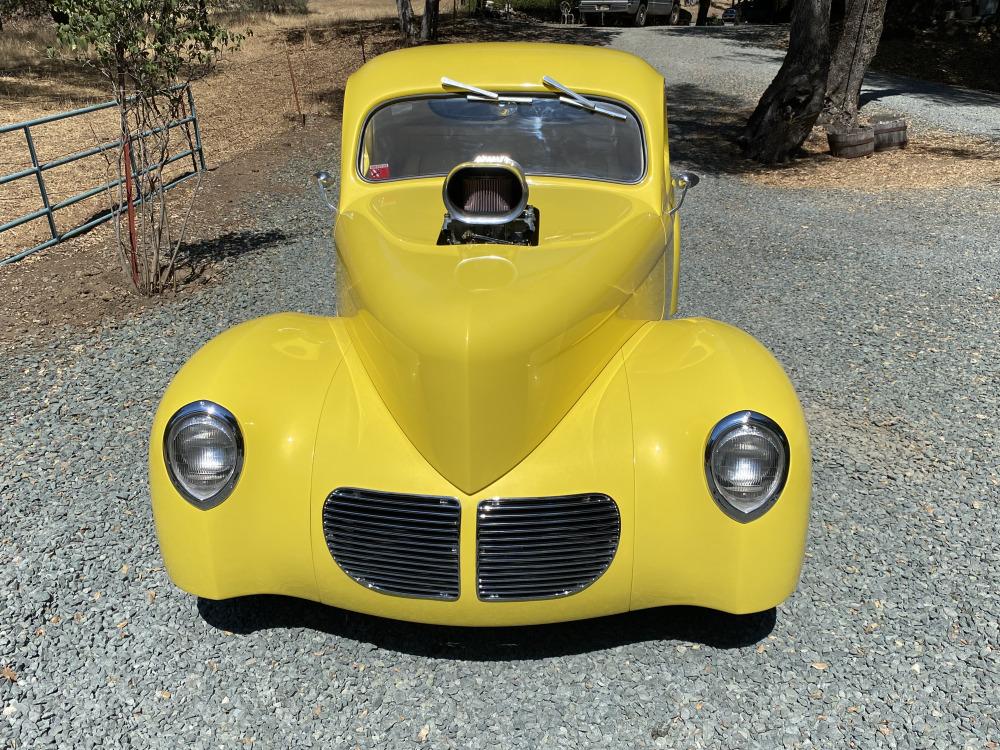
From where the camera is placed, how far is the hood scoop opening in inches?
117

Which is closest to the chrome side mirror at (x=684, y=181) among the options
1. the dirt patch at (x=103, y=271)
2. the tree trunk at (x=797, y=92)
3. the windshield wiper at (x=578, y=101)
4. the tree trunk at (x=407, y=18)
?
the windshield wiper at (x=578, y=101)

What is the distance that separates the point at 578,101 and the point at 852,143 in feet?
28.0

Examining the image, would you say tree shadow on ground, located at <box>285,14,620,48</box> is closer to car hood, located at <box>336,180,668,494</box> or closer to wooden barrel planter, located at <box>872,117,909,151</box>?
wooden barrel planter, located at <box>872,117,909,151</box>

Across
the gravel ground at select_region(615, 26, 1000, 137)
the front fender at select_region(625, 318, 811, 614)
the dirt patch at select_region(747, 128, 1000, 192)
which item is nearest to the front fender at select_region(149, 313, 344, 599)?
the front fender at select_region(625, 318, 811, 614)

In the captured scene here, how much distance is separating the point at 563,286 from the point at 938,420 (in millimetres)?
2861

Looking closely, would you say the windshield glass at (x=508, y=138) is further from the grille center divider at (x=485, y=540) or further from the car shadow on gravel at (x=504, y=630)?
the car shadow on gravel at (x=504, y=630)

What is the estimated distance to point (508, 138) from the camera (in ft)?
11.9

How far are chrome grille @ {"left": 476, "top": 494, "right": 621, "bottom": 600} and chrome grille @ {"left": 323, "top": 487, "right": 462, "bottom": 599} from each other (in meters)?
0.10

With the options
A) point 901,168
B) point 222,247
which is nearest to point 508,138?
point 222,247

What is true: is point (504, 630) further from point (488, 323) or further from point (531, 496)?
point (488, 323)

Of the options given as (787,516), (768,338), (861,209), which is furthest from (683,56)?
(787,516)

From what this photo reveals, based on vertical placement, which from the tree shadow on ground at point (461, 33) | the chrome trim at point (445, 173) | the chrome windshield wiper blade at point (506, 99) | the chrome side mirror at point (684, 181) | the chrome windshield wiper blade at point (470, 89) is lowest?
the tree shadow on ground at point (461, 33)

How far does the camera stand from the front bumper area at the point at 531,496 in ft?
7.95

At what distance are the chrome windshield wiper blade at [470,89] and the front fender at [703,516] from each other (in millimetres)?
1808
